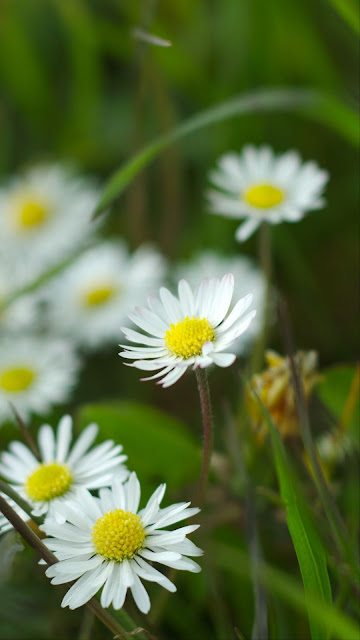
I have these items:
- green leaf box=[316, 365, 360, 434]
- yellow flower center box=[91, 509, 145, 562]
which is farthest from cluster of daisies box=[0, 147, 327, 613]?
green leaf box=[316, 365, 360, 434]

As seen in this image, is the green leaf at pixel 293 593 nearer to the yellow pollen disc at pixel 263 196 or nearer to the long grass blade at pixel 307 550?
the long grass blade at pixel 307 550

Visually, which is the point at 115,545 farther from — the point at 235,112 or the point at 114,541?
the point at 235,112

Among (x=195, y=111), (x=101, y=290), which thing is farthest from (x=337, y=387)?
(x=195, y=111)

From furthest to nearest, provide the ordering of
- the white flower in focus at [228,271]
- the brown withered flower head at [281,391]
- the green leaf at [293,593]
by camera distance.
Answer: the white flower in focus at [228,271] < the brown withered flower head at [281,391] < the green leaf at [293,593]

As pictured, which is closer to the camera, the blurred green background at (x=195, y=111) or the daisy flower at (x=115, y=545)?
the daisy flower at (x=115, y=545)

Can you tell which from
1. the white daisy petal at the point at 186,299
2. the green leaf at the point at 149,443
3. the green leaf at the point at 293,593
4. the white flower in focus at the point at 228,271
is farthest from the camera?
the white flower in focus at the point at 228,271

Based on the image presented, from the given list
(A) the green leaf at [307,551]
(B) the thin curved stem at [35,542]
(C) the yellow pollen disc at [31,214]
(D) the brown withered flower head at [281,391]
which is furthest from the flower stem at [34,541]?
(C) the yellow pollen disc at [31,214]
